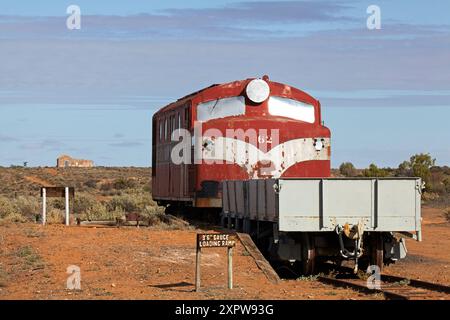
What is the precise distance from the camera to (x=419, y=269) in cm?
2130

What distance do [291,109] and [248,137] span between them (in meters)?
1.58

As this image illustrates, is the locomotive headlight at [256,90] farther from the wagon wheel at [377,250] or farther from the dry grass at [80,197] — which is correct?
the wagon wheel at [377,250]

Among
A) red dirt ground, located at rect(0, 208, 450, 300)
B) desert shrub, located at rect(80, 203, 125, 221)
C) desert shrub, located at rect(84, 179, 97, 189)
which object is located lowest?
red dirt ground, located at rect(0, 208, 450, 300)

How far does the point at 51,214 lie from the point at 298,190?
16690mm

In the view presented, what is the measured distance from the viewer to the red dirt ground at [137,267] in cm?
1533

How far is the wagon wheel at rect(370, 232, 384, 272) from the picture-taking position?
1859 centimetres

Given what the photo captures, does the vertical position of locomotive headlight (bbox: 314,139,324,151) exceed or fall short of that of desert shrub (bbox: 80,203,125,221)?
it exceeds it

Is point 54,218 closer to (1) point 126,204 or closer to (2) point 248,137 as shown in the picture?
(2) point 248,137

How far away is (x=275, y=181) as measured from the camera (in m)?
18.2

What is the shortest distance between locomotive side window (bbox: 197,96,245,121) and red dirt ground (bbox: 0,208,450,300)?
10.1 ft

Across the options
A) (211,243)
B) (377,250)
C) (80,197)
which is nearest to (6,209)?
(80,197)

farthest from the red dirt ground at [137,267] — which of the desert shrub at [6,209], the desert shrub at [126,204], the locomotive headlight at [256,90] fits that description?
the desert shrub at [126,204]

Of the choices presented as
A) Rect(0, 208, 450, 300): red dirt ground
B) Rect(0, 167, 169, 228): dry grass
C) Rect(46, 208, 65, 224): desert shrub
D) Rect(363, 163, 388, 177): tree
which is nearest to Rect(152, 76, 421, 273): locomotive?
Rect(0, 208, 450, 300): red dirt ground

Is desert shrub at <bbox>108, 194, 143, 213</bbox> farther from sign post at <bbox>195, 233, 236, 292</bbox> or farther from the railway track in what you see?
sign post at <bbox>195, 233, 236, 292</bbox>
